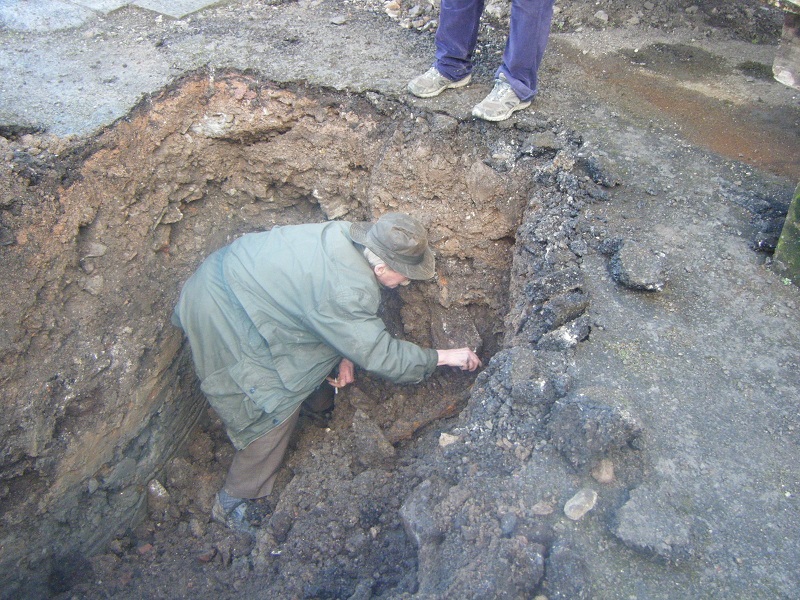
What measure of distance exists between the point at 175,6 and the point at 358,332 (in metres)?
2.90

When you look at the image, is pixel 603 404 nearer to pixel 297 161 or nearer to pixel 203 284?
pixel 203 284

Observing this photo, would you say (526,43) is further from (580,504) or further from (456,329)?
(580,504)

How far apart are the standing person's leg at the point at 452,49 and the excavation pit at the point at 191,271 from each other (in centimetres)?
19

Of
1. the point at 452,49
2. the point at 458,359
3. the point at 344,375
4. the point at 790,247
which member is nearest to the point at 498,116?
the point at 452,49

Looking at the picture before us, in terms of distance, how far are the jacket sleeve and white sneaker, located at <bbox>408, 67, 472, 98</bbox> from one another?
4.41ft

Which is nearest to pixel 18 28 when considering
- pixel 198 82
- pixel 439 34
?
pixel 198 82

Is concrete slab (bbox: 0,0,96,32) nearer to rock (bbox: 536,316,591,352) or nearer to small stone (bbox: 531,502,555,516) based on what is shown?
rock (bbox: 536,316,591,352)

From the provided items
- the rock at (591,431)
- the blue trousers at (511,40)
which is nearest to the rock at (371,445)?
the rock at (591,431)

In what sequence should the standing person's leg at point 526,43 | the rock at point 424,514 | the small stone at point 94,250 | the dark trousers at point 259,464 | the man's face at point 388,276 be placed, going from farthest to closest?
1. the dark trousers at point 259,464
2. the small stone at point 94,250
3. the standing person's leg at point 526,43
4. the man's face at point 388,276
5. the rock at point 424,514

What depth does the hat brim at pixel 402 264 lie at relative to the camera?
296 centimetres

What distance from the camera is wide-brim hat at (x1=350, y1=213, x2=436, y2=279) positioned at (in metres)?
2.89

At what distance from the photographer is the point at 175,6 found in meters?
4.30

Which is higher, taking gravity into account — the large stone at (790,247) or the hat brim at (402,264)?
the large stone at (790,247)

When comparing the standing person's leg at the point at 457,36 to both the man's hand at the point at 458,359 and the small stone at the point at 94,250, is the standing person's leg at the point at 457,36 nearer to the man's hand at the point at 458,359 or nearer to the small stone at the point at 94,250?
the man's hand at the point at 458,359
